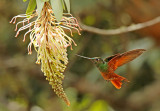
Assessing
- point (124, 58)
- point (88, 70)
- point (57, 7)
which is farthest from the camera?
point (88, 70)

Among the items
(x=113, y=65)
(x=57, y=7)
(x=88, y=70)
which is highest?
(x=57, y=7)

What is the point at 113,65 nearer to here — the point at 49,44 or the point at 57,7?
the point at 49,44

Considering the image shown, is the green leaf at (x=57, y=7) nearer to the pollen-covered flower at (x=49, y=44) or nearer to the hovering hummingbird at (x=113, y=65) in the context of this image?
the pollen-covered flower at (x=49, y=44)

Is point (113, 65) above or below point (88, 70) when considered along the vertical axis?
above

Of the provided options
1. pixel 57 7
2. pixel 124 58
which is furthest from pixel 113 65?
pixel 57 7

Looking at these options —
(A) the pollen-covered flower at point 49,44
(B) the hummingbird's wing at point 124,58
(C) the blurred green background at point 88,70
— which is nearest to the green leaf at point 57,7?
(A) the pollen-covered flower at point 49,44

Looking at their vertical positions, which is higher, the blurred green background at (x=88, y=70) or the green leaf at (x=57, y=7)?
the green leaf at (x=57, y=7)
